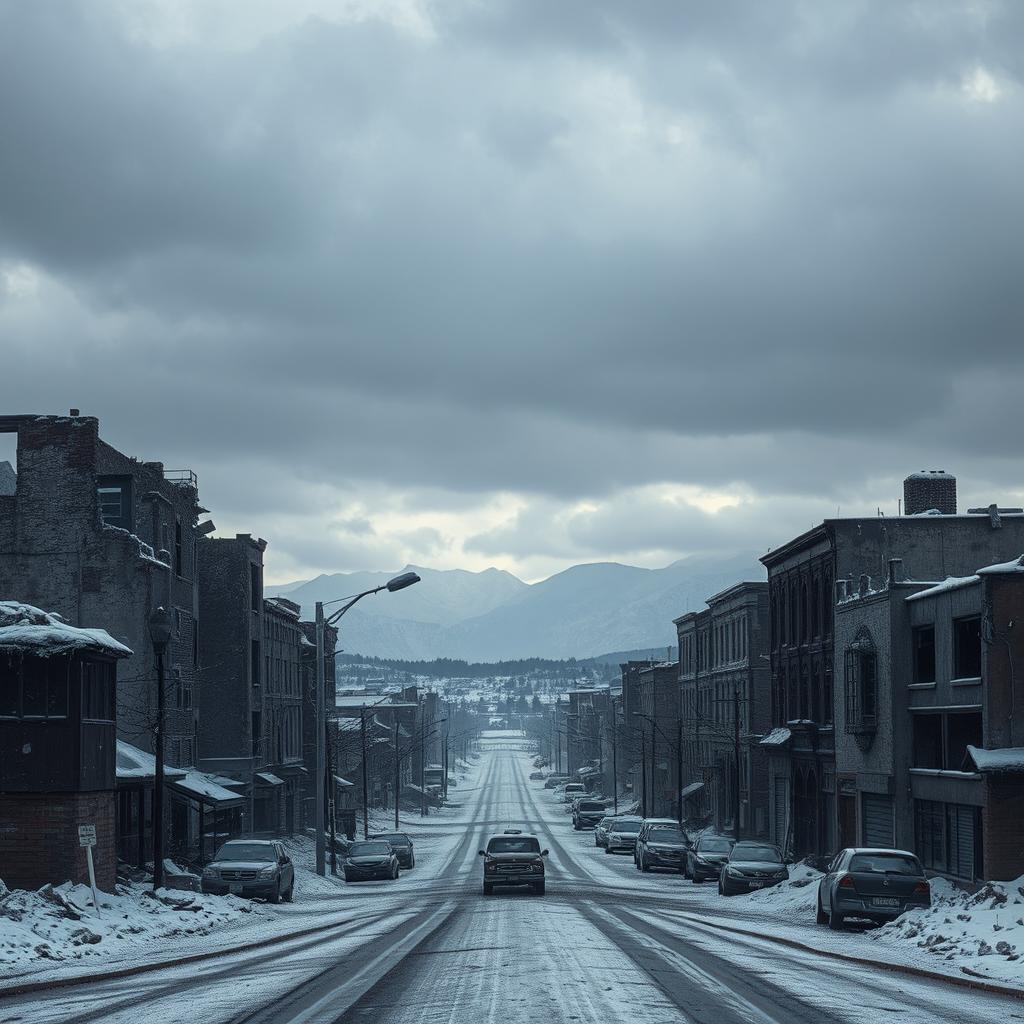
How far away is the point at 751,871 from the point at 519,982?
29.1 meters

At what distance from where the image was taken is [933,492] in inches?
2486

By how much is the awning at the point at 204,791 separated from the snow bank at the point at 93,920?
14844 millimetres

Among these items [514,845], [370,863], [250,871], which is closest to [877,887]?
[514,845]

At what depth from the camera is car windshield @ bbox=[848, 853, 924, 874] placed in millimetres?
31469

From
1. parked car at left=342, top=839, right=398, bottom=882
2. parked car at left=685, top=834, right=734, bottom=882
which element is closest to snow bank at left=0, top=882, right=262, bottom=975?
parked car at left=685, top=834, right=734, bottom=882

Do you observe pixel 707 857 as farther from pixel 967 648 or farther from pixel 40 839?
pixel 40 839

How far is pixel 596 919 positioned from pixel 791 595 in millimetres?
37275

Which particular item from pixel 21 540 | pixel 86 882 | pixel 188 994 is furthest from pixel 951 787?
pixel 21 540

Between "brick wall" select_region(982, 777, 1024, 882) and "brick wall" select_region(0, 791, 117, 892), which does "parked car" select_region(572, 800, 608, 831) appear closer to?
"brick wall" select_region(982, 777, 1024, 882)

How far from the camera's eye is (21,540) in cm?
5450

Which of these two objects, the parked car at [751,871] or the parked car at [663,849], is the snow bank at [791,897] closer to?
the parked car at [751,871]

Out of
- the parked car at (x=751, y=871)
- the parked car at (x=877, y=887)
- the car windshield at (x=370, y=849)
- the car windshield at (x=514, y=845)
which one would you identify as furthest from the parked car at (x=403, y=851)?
the parked car at (x=877, y=887)

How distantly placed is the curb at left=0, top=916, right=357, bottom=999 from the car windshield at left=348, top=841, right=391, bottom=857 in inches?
1119

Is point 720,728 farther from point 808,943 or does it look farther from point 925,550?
point 808,943
